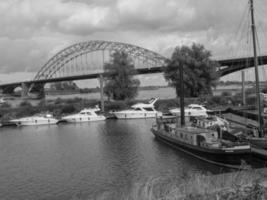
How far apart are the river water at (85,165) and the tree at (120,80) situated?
35.9 metres

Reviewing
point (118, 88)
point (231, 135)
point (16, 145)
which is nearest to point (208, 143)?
point (231, 135)

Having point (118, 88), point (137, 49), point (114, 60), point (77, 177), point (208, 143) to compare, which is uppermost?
point (137, 49)

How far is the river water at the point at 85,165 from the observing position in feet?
63.6

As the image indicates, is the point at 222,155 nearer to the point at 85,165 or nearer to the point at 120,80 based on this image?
the point at 85,165

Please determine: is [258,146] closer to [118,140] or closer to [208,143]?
[208,143]

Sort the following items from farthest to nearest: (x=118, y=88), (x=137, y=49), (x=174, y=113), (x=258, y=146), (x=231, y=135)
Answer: (x=137, y=49)
(x=118, y=88)
(x=174, y=113)
(x=231, y=135)
(x=258, y=146)

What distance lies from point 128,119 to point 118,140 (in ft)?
73.1

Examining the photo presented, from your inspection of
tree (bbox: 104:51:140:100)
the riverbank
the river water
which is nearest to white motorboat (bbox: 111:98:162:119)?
tree (bbox: 104:51:140:100)

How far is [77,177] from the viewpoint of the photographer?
21.5m

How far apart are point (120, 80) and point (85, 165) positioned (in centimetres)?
4985

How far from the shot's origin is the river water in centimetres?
1939

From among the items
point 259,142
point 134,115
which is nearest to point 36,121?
point 134,115

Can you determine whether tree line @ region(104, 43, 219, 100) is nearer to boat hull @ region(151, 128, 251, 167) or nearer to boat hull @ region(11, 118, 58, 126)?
boat hull @ region(11, 118, 58, 126)

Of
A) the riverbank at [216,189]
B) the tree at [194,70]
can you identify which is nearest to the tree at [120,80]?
the tree at [194,70]
